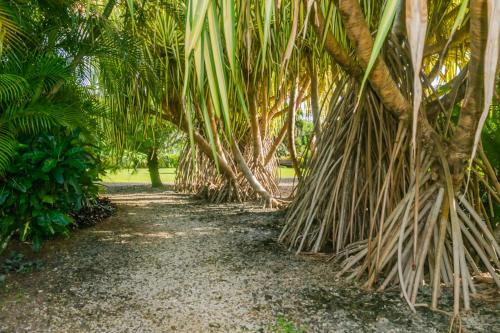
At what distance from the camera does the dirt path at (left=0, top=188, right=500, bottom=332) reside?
1509 millimetres

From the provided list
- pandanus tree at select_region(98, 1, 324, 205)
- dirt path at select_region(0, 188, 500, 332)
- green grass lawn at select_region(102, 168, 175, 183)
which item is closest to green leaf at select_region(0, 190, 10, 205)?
dirt path at select_region(0, 188, 500, 332)

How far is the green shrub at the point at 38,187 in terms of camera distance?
6.36ft

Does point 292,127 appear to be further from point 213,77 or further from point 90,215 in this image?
point 213,77

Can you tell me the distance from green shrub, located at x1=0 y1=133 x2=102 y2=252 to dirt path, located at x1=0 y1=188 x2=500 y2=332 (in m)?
0.25

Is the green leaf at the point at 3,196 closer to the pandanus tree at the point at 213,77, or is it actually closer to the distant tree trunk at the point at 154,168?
the pandanus tree at the point at 213,77

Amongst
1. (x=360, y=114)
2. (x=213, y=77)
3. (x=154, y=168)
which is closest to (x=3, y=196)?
(x=213, y=77)

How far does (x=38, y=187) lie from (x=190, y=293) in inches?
38.4

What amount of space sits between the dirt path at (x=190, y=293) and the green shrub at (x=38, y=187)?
0.82 feet

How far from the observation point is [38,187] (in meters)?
2.00

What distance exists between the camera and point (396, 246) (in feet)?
5.76

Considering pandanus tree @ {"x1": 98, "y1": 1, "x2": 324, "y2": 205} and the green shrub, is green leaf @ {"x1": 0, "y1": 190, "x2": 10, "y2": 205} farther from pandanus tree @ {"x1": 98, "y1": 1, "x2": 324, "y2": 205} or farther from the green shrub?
pandanus tree @ {"x1": 98, "y1": 1, "x2": 324, "y2": 205}

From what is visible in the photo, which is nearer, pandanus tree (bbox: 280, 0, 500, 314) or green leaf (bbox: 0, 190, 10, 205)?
pandanus tree (bbox: 280, 0, 500, 314)

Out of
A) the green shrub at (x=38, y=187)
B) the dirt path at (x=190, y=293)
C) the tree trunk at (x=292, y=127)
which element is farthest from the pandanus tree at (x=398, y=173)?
the green shrub at (x=38, y=187)

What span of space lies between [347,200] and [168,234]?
55.2 inches
